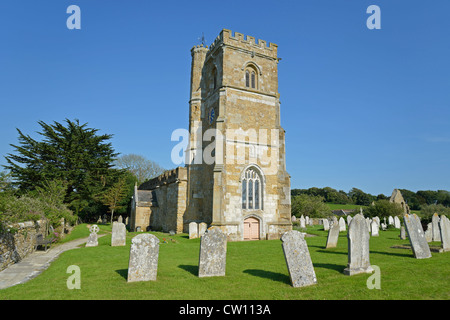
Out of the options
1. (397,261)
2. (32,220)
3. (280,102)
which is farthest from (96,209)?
(397,261)

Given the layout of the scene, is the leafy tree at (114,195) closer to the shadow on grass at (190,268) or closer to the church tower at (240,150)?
the church tower at (240,150)

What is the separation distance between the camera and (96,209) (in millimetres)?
39938

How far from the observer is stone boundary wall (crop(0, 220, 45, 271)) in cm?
1026

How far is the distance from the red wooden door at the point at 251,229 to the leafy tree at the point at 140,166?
36295 millimetres

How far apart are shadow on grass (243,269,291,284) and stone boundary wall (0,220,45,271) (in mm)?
8698

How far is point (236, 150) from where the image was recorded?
21.0 meters

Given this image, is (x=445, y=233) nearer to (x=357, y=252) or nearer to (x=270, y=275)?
(x=357, y=252)

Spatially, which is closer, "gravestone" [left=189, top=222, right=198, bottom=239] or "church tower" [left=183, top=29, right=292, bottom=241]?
"gravestone" [left=189, top=222, right=198, bottom=239]

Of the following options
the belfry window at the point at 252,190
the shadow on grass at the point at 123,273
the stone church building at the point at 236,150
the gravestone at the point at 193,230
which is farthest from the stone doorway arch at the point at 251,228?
the shadow on grass at the point at 123,273

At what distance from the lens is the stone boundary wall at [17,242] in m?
10.3

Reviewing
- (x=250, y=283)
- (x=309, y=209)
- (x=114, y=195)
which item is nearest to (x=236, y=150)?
(x=250, y=283)

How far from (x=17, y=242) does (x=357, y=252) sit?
514 inches

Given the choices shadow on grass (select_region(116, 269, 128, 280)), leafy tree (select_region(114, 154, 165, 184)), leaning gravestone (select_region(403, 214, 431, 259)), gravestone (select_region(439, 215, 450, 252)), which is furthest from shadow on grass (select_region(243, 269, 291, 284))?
leafy tree (select_region(114, 154, 165, 184))

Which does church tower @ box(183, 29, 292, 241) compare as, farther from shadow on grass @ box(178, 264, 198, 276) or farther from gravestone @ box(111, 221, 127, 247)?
shadow on grass @ box(178, 264, 198, 276)
